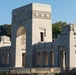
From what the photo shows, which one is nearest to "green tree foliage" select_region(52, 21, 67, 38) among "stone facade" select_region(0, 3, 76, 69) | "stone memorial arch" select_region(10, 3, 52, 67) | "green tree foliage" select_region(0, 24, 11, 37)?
"green tree foliage" select_region(0, 24, 11, 37)

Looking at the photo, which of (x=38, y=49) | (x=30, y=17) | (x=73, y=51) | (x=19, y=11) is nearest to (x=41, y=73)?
(x=73, y=51)

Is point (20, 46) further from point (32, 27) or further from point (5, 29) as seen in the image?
point (5, 29)

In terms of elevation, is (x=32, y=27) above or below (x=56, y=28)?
below

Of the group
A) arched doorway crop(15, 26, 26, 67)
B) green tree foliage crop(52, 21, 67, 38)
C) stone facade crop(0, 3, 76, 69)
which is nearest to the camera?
stone facade crop(0, 3, 76, 69)

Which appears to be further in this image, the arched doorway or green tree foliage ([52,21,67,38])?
green tree foliage ([52,21,67,38])

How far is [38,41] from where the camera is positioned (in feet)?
169

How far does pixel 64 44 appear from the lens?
42719mm

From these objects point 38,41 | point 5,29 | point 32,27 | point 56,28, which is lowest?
point 38,41

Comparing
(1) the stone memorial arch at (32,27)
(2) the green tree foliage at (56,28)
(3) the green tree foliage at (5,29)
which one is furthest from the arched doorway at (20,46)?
(3) the green tree foliage at (5,29)

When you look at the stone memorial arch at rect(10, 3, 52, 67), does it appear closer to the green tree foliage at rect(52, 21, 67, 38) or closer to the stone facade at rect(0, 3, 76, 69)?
the stone facade at rect(0, 3, 76, 69)

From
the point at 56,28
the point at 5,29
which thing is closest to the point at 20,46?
the point at 56,28

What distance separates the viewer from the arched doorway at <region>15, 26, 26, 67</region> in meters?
55.5

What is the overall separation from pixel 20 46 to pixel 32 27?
20.5 ft

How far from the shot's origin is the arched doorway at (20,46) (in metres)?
55.5
